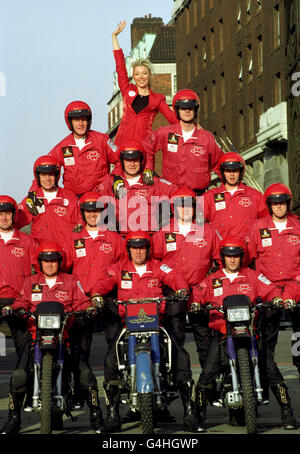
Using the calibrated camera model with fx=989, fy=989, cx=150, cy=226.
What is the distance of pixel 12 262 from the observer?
10.4 m

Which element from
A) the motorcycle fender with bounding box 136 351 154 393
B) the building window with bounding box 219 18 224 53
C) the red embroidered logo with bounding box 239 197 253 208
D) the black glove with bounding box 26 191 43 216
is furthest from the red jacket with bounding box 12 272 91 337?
the building window with bounding box 219 18 224 53

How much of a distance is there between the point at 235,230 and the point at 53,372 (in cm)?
296

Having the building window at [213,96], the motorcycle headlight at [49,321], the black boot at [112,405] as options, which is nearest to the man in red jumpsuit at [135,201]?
the black boot at [112,405]

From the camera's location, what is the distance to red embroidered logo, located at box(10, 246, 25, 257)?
10.5 m

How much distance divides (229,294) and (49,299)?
5.91 ft

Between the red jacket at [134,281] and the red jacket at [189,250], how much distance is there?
38cm

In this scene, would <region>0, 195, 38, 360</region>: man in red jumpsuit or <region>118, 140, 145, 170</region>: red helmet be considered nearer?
<region>0, 195, 38, 360</region>: man in red jumpsuit

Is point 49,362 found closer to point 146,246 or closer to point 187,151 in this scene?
point 146,246

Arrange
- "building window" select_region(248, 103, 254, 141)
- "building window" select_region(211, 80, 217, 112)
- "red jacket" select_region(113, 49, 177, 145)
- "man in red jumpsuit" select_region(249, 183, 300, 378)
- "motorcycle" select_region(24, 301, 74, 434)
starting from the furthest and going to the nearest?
1. "building window" select_region(211, 80, 217, 112)
2. "building window" select_region(248, 103, 254, 141)
3. "red jacket" select_region(113, 49, 177, 145)
4. "man in red jumpsuit" select_region(249, 183, 300, 378)
5. "motorcycle" select_region(24, 301, 74, 434)

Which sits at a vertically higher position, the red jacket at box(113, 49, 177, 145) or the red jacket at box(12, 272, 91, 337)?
the red jacket at box(113, 49, 177, 145)

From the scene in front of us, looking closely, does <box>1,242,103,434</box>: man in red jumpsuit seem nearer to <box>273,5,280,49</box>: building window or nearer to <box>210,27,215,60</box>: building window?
<box>273,5,280,49</box>: building window

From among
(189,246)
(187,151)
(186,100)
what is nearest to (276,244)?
(189,246)

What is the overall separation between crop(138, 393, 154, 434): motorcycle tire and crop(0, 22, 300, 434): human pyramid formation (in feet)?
3.23

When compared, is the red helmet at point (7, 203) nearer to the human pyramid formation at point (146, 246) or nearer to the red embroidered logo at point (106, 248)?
the human pyramid formation at point (146, 246)
